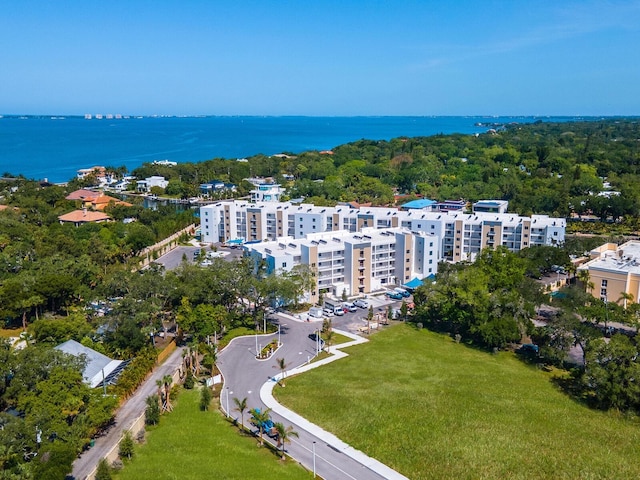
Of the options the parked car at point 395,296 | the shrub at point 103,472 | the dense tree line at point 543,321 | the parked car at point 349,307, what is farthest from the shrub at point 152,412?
the parked car at point 395,296

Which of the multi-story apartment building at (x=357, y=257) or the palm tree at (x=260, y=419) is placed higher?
the multi-story apartment building at (x=357, y=257)

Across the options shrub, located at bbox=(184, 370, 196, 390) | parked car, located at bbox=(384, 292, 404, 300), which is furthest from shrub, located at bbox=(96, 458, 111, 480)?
parked car, located at bbox=(384, 292, 404, 300)

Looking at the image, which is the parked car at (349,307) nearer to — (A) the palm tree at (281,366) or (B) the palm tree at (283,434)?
(A) the palm tree at (281,366)

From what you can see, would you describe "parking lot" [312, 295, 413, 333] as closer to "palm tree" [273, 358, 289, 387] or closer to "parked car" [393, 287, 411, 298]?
"parked car" [393, 287, 411, 298]

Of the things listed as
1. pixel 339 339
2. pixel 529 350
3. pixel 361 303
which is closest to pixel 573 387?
pixel 529 350

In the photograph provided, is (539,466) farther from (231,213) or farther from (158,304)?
(231,213)

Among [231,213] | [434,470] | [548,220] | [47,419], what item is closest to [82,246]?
[231,213]
